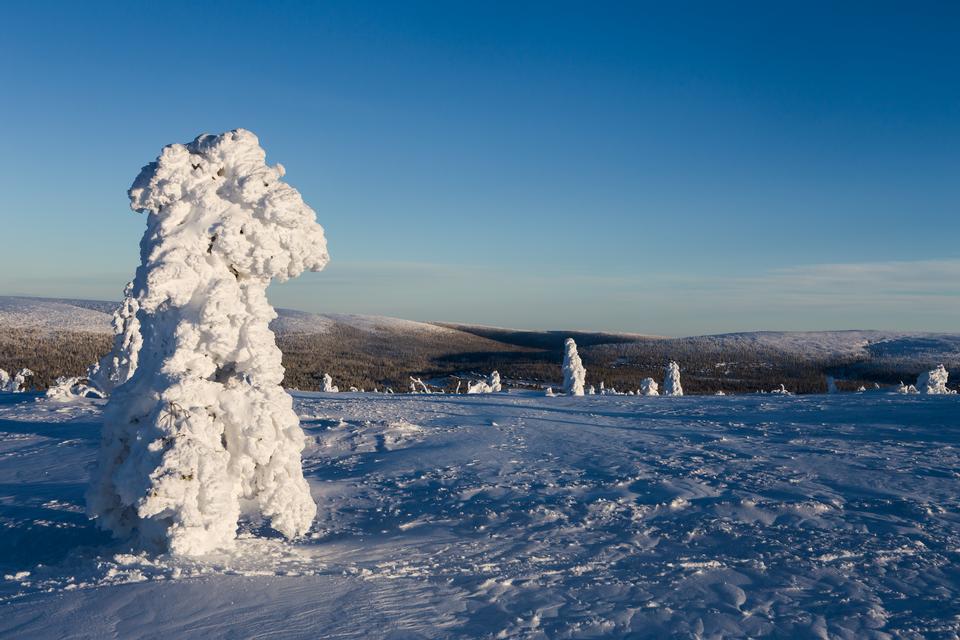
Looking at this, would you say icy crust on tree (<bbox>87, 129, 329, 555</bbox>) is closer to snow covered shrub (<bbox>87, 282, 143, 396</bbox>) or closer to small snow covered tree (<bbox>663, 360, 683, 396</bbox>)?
snow covered shrub (<bbox>87, 282, 143, 396</bbox>)

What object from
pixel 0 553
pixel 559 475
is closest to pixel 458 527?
pixel 559 475

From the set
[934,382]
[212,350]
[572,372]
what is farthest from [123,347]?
[934,382]

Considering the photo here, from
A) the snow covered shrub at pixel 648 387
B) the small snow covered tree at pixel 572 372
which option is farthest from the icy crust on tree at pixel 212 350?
the snow covered shrub at pixel 648 387

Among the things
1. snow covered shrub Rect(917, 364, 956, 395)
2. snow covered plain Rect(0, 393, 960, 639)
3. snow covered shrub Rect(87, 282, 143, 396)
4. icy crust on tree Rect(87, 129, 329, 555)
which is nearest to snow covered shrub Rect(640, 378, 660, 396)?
snow covered shrub Rect(917, 364, 956, 395)

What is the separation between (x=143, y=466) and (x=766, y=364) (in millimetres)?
137919

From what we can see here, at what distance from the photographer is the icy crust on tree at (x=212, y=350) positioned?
968cm

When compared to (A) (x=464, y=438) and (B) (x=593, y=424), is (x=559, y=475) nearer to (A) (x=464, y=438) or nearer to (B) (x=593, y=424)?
(A) (x=464, y=438)

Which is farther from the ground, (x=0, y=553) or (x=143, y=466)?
(x=143, y=466)

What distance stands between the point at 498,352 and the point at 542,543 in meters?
138

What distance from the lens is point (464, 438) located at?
20.3 m

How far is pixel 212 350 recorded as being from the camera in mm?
10352

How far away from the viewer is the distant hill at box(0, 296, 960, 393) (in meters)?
97.1

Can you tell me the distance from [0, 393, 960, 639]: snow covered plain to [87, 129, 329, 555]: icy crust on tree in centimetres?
81

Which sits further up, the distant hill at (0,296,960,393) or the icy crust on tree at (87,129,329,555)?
the icy crust on tree at (87,129,329,555)
